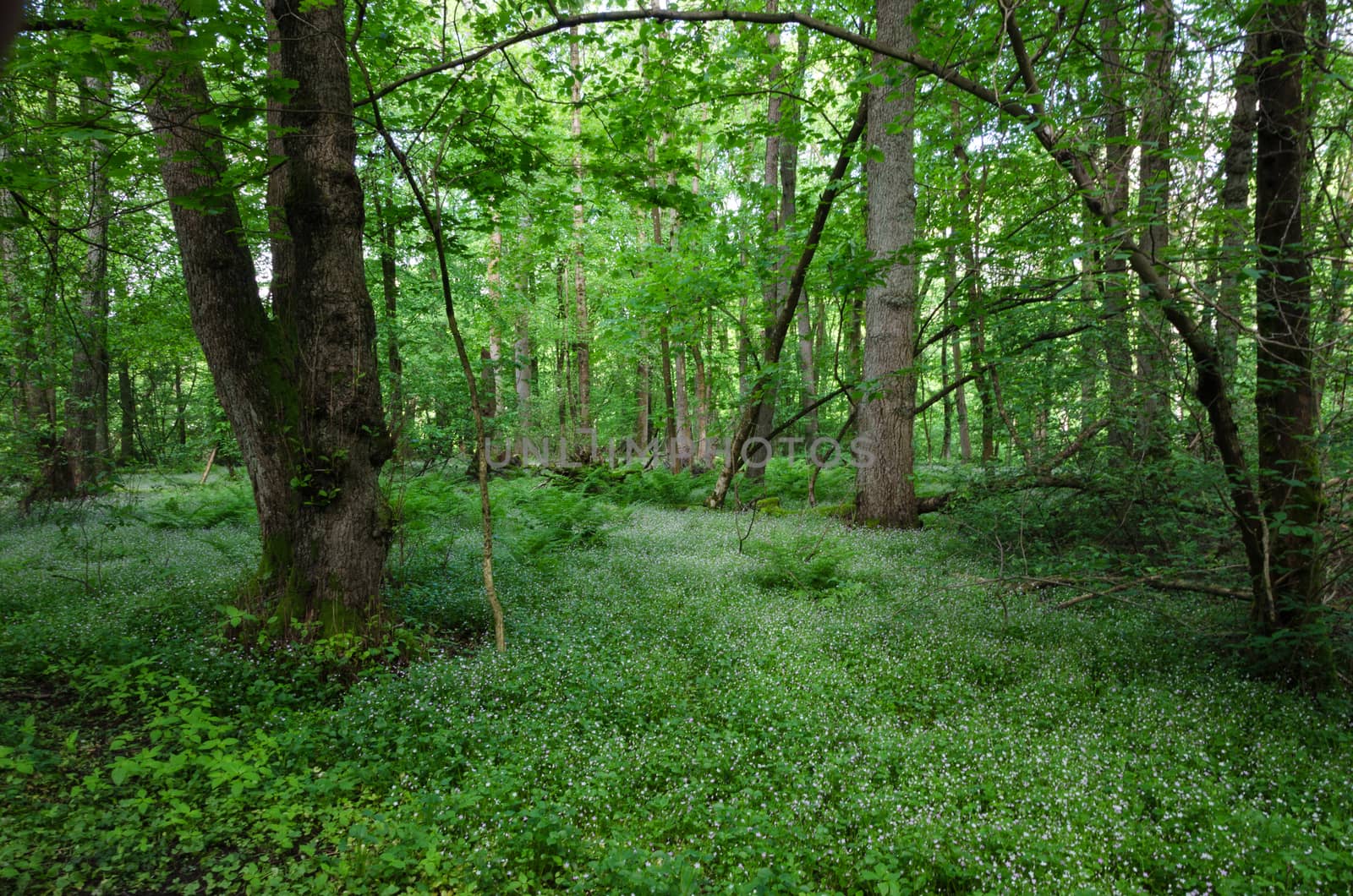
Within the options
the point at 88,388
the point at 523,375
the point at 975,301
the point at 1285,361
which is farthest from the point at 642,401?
the point at 1285,361

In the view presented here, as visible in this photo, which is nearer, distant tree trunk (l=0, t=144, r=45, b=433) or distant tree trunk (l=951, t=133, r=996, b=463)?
distant tree trunk (l=951, t=133, r=996, b=463)

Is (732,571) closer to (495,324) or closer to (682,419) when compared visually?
(495,324)

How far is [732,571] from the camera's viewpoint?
8.10 m

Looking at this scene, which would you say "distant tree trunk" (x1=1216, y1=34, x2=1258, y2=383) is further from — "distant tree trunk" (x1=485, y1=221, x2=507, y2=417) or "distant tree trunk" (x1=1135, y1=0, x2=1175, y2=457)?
"distant tree trunk" (x1=485, y1=221, x2=507, y2=417)

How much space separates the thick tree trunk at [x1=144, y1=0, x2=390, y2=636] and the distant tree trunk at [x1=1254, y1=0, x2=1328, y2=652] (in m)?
6.86

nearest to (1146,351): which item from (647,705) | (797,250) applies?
(647,705)

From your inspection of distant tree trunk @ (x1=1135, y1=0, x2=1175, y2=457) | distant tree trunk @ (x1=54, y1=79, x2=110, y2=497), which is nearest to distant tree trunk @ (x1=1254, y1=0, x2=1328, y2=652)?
distant tree trunk @ (x1=1135, y1=0, x2=1175, y2=457)

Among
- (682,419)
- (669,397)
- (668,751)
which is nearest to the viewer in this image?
(668,751)

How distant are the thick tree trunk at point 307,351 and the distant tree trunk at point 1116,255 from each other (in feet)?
18.7

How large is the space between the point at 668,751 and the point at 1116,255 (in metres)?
4.67

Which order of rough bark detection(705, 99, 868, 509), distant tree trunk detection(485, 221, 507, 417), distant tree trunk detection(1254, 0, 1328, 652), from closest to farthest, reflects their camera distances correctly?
distant tree trunk detection(1254, 0, 1328, 652)
rough bark detection(705, 99, 868, 509)
distant tree trunk detection(485, 221, 507, 417)

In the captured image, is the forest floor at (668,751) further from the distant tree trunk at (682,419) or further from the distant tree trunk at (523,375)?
the distant tree trunk at (523,375)

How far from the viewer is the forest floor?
126 inches

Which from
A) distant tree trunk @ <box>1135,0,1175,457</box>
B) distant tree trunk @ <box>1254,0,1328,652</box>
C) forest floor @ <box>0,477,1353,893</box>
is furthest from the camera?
distant tree trunk @ <box>1254,0,1328,652</box>
